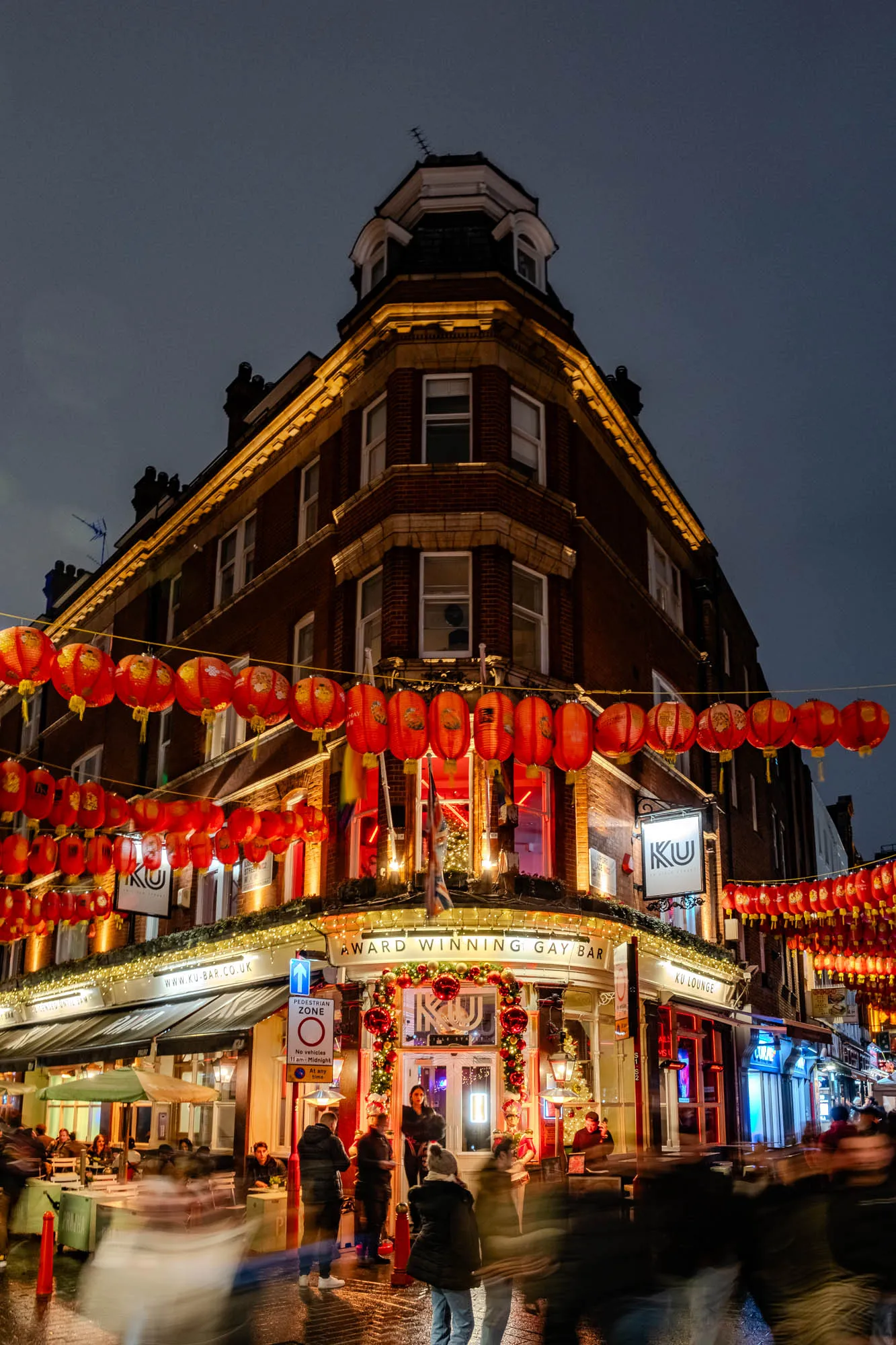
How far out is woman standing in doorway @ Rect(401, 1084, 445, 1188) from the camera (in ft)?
55.8

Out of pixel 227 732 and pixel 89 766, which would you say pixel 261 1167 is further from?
pixel 89 766

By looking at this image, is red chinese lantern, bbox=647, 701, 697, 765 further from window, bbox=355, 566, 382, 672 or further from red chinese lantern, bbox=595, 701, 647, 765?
window, bbox=355, 566, 382, 672

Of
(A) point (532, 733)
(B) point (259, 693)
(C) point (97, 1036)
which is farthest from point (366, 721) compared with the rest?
(C) point (97, 1036)

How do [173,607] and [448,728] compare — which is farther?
[173,607]

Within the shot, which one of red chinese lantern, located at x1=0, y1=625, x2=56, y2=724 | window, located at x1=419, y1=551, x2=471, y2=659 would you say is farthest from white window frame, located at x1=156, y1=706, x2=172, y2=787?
red chinese lantern, located at x1=0, y1=625, x2=56, y2=724

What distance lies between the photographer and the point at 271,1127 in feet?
73.2

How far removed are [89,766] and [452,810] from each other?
55.3ft

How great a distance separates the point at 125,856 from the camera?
24734mm

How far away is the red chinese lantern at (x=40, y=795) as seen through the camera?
838 inches

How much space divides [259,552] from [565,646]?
7.97 meters

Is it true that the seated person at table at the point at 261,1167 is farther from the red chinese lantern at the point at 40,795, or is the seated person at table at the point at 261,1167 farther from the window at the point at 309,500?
the window at the point at 309,500

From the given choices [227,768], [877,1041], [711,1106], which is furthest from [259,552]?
[877,1041]

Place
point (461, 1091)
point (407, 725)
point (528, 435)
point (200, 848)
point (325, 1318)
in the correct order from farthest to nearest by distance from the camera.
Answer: point (528, 435), point (200, 848), point (461, 1091), point (407, 725), point (325, 1318)

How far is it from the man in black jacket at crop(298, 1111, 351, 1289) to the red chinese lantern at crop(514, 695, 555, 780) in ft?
19.4
